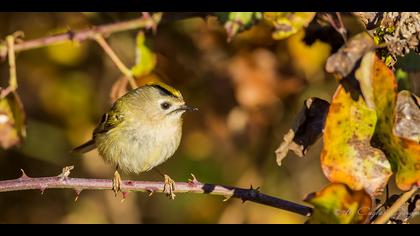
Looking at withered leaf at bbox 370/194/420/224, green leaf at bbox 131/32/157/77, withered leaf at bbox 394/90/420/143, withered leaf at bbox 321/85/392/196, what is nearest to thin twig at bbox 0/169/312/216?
withered leaf at bbox 370/194/420/224

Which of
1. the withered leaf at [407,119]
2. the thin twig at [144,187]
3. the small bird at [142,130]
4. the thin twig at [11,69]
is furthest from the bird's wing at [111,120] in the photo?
the withered leaf at [407,119]

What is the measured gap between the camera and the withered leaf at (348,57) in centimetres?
182

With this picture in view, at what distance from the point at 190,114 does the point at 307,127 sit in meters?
3.32

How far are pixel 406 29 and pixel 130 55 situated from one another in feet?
11.1

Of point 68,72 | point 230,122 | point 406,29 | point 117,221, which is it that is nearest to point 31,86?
point 68,72

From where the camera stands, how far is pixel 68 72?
5.65 m

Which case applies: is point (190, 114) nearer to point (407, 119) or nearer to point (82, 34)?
point (82, 34)

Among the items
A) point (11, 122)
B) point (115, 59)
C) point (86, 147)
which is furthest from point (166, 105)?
point (11, 122)

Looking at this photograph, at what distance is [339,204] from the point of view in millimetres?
1795

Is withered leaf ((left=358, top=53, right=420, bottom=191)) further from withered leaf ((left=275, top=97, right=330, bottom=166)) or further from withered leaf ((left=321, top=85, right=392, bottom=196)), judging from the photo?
withered leaf ((left=275, top=97, right=330, bottom=166))

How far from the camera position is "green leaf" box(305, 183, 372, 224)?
179 cm

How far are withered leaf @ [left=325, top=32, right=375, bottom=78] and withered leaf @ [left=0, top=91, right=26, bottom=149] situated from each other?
251cm

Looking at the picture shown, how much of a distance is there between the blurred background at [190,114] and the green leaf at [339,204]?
304cm

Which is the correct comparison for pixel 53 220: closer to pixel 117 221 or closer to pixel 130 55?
pixel 117 221
